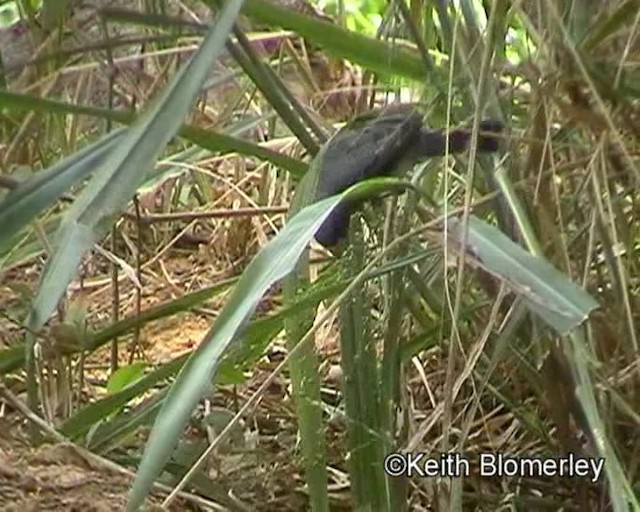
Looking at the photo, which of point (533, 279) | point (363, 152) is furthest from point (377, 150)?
point (533, 279)

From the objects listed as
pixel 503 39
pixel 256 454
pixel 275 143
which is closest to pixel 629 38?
pixel 503 39

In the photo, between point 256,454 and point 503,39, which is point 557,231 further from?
point 256,454

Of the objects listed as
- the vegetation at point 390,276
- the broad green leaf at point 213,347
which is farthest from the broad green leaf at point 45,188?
the broad green leaf at point 213,347

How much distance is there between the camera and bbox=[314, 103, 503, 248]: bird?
27.5 inches

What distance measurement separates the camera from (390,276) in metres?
0.75

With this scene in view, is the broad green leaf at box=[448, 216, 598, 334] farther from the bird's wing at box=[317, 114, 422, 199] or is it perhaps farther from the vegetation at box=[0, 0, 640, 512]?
the bird's wing at box=[317, 114, 422, 199]

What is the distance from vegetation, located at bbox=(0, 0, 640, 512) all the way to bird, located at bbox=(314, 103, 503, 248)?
0.04ft

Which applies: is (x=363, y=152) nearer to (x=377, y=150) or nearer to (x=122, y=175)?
(x=377, y=150)

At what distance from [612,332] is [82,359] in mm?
374

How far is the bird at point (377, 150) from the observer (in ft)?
2.30

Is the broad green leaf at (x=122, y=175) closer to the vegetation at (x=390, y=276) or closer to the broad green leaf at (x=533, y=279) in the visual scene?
the vegetation at (x=390, y=276)

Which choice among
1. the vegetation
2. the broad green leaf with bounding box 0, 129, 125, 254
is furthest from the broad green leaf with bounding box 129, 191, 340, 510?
the broad green leaf with bounding box 0, 129, 125, 254

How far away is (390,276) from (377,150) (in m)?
0.08

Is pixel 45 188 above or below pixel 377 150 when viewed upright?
below
